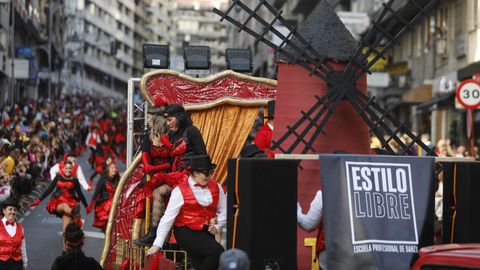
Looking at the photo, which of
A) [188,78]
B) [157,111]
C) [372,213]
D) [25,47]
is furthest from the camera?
[25,47]

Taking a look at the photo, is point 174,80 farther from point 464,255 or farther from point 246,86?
point 464,255

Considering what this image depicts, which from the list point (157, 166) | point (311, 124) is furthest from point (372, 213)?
point (157, 166)

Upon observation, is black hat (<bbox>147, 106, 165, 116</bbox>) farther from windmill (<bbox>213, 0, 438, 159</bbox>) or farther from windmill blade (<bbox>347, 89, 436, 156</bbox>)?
windmill blade (<bbox>347, 89, 436, 156</bbox>)

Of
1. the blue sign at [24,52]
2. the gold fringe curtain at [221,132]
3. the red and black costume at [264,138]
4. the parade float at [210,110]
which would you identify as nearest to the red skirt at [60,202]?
the parade float at [210,110]

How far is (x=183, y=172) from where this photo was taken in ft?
39.2

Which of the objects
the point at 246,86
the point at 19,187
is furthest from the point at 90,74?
the point at 246,86

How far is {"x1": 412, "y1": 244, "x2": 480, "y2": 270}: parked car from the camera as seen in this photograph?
7.50 meters

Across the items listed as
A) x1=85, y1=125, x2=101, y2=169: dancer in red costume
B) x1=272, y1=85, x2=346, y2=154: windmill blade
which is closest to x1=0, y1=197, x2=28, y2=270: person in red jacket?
x1=272, y1=85, x2=346, y2=154: windmill blade

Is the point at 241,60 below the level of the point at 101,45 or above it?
below

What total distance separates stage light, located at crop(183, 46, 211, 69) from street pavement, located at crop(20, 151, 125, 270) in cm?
309

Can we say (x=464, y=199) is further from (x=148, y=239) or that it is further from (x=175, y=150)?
(x=148, y=239)

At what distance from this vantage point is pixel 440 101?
3619 centimetres

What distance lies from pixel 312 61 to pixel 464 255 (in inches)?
136

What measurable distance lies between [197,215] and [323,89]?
5.41ft
